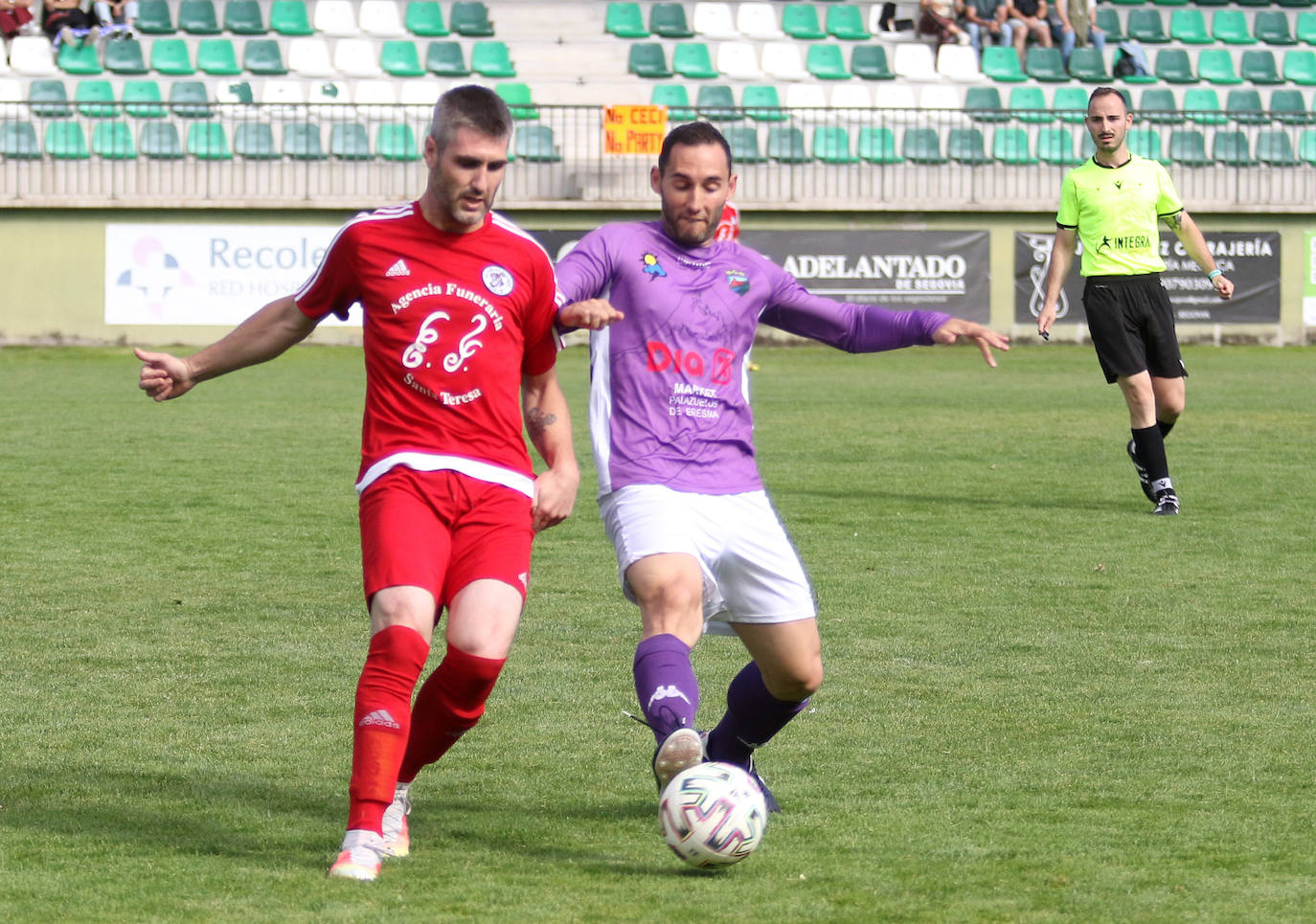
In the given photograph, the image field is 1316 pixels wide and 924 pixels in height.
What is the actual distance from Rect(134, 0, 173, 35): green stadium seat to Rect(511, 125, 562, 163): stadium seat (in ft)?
21.4

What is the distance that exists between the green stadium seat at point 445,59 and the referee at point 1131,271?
755 inches

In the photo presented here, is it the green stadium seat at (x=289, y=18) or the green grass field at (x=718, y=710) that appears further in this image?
the green stadium seat at (x=289, y=18)

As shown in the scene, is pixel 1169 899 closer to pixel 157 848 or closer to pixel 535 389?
pixel 535 389

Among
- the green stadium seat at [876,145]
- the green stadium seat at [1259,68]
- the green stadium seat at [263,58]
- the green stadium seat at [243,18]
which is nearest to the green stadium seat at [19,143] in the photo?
the green stadium seat at [263,58]

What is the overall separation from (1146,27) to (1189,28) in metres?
0.72

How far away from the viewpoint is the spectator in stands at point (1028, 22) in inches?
1212

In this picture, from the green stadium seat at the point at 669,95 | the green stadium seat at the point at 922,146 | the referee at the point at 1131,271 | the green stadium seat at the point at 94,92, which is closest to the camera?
the referee at the point at 1131,271

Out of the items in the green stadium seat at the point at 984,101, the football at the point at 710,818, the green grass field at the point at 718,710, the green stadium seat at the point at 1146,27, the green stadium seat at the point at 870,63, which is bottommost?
the green grass field at the point at 718,710

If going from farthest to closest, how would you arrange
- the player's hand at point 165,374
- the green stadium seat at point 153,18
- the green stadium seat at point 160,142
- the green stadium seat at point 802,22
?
the green stadium seat at point 802,22, the green stadium seat at point 153,18, the green stadium seat at point 160,142, the player's hand at point 165,374

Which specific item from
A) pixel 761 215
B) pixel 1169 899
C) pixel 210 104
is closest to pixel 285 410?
pixel 210 104

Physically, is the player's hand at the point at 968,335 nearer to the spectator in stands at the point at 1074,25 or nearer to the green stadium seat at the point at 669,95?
the green stadium seat at the point at 669,95

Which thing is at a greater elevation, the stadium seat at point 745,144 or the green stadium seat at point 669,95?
the green stadium seat at point 669,95

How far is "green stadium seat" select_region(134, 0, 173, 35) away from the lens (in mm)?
29047

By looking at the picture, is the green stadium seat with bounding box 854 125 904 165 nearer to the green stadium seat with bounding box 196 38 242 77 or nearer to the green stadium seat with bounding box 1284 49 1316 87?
the green stadium seat with bounding box 1284 49 1316 87
